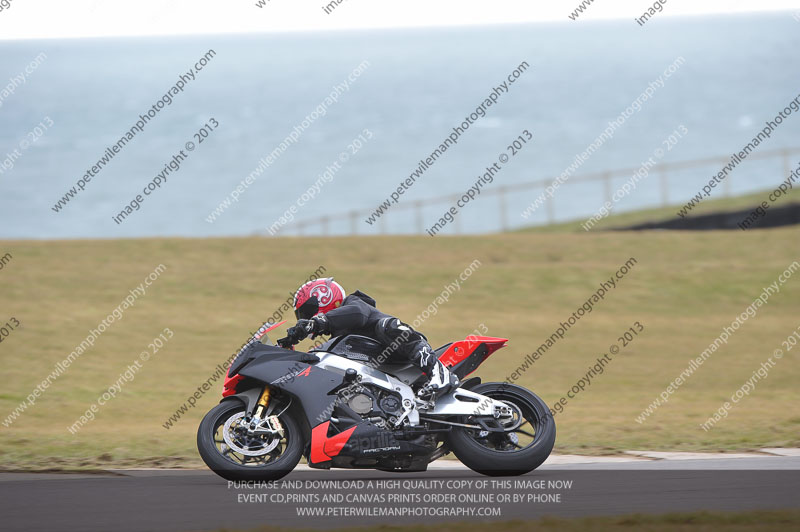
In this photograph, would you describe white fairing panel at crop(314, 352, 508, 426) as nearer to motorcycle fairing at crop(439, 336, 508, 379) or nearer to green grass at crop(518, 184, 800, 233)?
motorcycle fairing at crop(439, 336, 508, 379)

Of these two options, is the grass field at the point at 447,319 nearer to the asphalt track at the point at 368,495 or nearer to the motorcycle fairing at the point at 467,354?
the asphalt track at the point at 368,495

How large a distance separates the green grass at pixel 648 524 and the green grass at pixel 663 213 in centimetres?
2761

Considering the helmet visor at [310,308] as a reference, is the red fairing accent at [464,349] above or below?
below

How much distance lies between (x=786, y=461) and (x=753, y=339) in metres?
10.8

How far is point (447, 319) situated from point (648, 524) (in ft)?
46.3

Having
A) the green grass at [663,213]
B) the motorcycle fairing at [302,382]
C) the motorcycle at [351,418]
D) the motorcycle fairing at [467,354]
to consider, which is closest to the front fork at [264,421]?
the motorcycle at [351,418]

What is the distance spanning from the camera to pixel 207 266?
2488 centimetres

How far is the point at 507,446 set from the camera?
8.86 m

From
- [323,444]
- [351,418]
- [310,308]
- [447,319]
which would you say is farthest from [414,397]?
[447,319]

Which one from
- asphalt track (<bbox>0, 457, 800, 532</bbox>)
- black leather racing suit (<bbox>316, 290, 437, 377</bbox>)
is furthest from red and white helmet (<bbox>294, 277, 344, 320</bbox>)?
asphalt track (<bbox>0, 457, 800, 532</bbox>)

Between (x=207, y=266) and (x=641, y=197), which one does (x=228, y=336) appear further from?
(x=641, y=197)

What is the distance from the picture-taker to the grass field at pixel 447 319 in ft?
41.0

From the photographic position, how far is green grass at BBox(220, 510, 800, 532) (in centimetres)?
644

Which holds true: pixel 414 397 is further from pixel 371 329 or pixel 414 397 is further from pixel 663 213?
pixel 663 213
